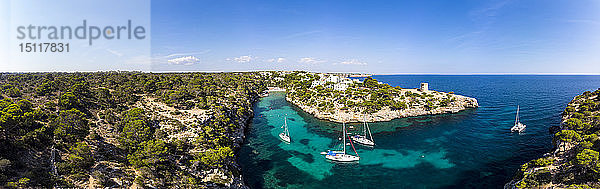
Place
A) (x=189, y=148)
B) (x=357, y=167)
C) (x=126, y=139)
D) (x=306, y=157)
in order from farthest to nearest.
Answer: (x=306, y=157)
(x=357, y=167)
(x=189, y=148)
(x=126, y=139)

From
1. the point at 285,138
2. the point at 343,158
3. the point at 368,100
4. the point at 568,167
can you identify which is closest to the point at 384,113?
the point at 368,100

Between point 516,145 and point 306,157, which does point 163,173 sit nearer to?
point 306,157

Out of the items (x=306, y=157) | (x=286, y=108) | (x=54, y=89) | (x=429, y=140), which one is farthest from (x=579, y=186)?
(x=54, y=89)

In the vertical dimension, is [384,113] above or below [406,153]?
above

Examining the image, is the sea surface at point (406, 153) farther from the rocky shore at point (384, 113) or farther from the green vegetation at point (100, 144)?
the green vegetation at point (100, 144)

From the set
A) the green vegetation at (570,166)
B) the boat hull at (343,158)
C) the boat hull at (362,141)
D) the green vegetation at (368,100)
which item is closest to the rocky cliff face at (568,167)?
the green vegetation at (570,166)

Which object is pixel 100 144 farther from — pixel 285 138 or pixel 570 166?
pixel 570 166

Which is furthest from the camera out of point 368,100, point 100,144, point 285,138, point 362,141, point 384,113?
point 368,100

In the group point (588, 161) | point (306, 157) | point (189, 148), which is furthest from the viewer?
point (306, 157)
